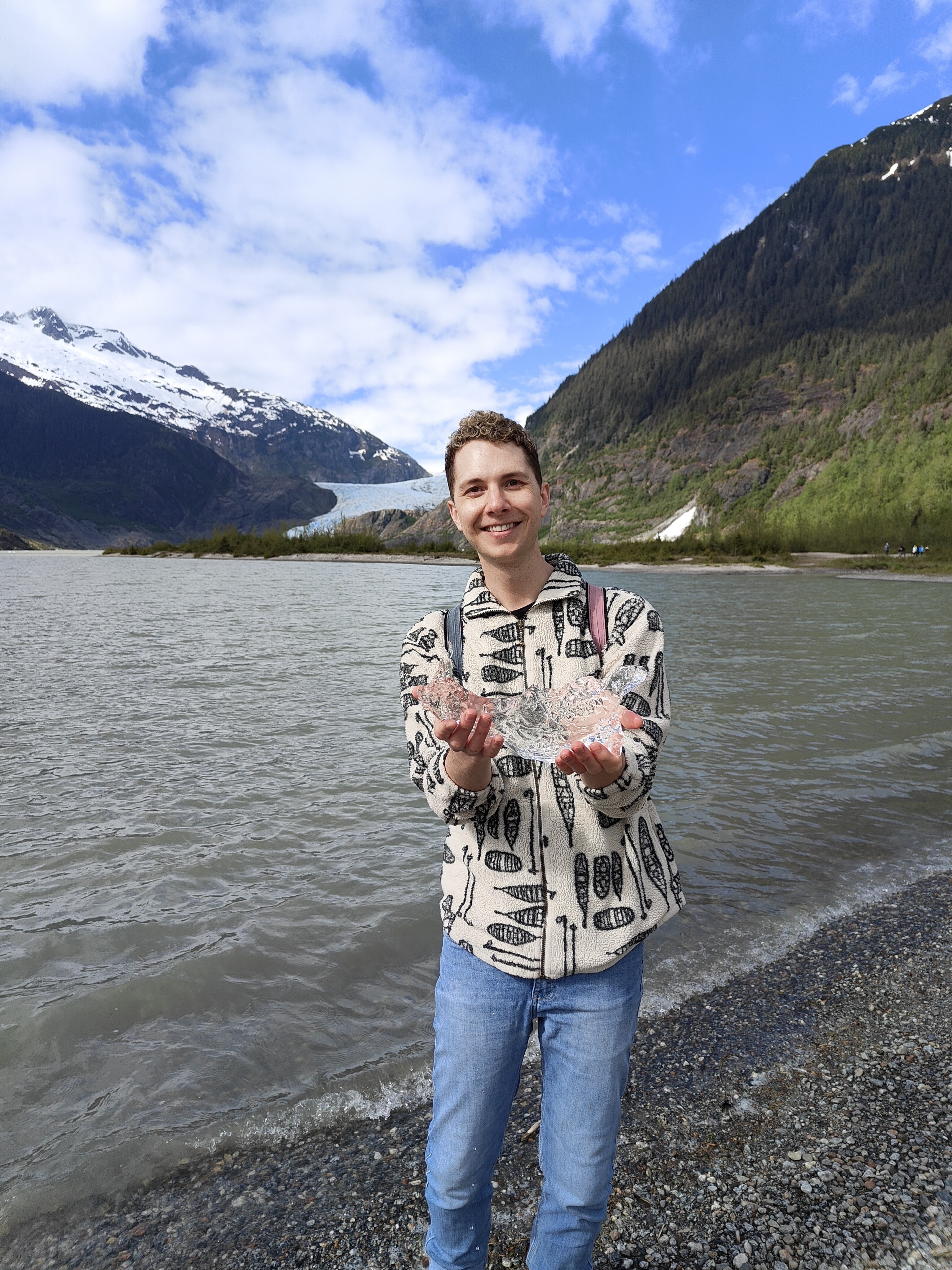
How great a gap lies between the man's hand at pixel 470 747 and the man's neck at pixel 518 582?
45 cm

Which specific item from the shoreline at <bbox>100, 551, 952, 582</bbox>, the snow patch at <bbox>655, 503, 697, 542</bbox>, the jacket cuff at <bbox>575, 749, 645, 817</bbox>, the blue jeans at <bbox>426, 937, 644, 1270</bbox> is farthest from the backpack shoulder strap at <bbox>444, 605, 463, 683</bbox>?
the snow patch at <bbox>655, 503, 697, 542</bbox>

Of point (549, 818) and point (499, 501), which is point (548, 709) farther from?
point (499, 501)

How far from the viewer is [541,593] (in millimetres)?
2178

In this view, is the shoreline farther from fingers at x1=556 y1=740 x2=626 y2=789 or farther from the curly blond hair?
fingers at x1=556 y1=740 x2=626 y2=789

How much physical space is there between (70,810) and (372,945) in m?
4.56

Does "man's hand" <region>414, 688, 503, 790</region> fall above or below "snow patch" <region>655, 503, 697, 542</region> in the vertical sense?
below

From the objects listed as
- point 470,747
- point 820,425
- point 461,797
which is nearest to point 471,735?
point 470,747

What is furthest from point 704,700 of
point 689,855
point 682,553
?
point 682,553

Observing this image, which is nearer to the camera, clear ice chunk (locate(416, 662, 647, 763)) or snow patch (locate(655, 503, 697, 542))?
clear ice chunk (locate(416, 662, 647, 763))

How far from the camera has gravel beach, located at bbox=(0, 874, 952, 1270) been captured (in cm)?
273

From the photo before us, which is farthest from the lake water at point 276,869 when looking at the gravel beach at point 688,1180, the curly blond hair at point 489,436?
the curly blond hair at point 489,436

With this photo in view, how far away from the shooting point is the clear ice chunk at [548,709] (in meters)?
1.85

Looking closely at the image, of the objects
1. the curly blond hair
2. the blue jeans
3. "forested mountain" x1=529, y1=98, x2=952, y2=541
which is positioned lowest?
the blue jeans

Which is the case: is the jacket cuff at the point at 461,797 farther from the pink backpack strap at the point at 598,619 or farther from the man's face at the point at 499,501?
the man's face at the point at 499,501
